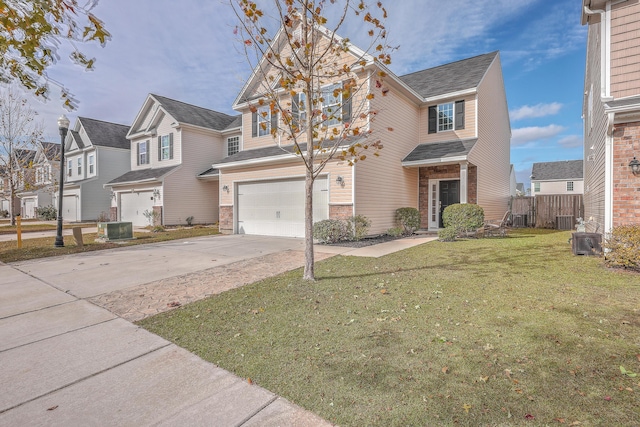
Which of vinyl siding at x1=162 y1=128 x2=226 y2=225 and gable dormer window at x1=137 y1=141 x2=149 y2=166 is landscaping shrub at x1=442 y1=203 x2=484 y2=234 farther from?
gable dormer window at x1=137 y1=141 x2=149 y2=166

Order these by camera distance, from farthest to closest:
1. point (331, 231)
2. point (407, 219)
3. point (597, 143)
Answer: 1. point (407, 219)
2. point (331, 231)
3. point (597, 143)

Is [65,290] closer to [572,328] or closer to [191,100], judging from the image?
[572,328]

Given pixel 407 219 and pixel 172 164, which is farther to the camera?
pixel 172 164

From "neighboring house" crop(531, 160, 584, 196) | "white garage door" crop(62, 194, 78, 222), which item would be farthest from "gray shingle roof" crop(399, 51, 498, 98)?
Answer: "neighboring house" crop(531, 160, 584, 196)

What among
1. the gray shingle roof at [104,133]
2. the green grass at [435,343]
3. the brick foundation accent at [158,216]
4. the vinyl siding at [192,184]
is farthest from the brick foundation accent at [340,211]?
the gray shingle roof at [104,133]

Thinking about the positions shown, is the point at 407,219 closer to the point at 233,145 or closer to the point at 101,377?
the point at 101,377

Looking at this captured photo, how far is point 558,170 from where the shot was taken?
129 ft

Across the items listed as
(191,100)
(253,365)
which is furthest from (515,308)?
(191,100)

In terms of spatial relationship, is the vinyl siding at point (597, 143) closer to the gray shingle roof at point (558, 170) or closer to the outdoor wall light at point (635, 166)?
the outdoor wall light at point (635, 166)

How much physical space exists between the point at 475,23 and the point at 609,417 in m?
12.5

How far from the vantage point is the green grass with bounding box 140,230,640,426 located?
7.41 feet

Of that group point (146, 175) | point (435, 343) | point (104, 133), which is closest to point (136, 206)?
point (146, 175)

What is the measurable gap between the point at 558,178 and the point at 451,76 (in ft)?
108

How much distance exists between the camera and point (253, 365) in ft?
9.51
